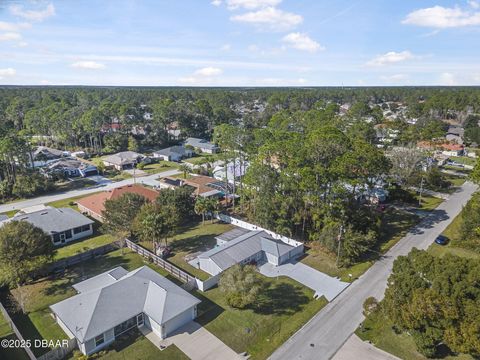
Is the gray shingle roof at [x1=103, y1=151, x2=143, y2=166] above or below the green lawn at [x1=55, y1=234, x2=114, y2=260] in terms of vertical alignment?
above

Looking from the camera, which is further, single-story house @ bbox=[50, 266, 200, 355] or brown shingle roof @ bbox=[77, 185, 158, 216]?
brown shingle roof @ bbox=[77, 185, 158, 216]

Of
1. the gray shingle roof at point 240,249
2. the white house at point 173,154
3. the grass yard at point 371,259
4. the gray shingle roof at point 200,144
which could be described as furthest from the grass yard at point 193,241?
the gray shingle roof at point 200,144

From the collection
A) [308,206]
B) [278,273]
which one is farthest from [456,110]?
[278,273]

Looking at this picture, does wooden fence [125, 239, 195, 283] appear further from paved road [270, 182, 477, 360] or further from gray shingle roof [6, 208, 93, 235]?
paved road [270, 182, 477, 360]

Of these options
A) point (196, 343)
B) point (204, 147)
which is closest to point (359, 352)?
point (196, 343)

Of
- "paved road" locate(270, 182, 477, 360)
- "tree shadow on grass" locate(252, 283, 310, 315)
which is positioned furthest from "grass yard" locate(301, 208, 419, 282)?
"tree shadow on grass" locate(252, 283, 310, 315)

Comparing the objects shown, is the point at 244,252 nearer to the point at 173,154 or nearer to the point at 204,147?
the point at 173,154
